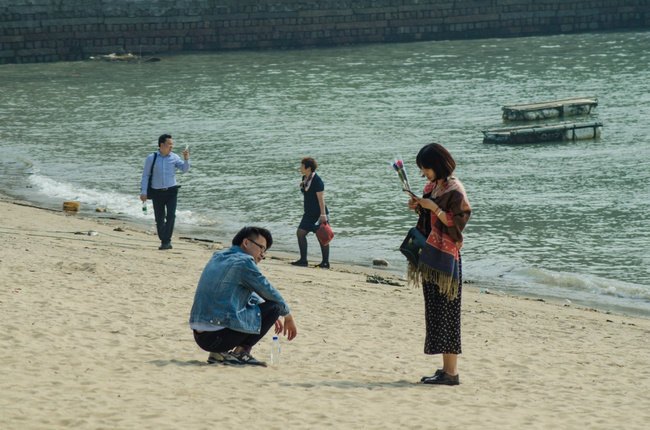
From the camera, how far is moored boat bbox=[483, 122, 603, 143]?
97.6 feet

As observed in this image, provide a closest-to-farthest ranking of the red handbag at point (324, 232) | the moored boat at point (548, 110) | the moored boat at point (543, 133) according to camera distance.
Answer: the red handbag at point (324, 232)
the moored boat at point (543, 133)
the moored boat at point (548, 110)

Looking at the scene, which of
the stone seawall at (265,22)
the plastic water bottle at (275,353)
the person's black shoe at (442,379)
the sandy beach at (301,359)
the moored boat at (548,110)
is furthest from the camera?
the stone seawall at (265,22)

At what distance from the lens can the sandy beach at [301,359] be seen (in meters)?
7.02

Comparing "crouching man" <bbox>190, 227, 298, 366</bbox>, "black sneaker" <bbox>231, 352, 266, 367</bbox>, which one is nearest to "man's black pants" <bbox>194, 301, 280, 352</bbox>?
"crouching man" <bbox>190, 227, 298, 366</bbox>

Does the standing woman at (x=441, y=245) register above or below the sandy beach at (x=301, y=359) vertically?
above

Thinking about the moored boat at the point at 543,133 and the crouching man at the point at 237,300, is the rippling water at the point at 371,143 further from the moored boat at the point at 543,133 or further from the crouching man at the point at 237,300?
the crouching man at the point at 237,300

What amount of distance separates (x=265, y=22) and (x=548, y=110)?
2489 centimetres

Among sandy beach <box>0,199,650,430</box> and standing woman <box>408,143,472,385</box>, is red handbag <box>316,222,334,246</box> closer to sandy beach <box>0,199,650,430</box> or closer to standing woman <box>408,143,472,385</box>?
sandy beach <box>0,199,650,430</box>

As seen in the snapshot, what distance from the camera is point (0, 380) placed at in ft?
24.2

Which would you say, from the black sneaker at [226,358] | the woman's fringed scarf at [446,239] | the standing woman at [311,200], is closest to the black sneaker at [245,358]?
the black sneaker at [226,358]

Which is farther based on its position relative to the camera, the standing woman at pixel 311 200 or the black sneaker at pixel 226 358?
the standing woman at pixel 311 200

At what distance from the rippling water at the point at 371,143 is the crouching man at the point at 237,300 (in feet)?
22.7

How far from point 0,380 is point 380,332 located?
12.2 feet

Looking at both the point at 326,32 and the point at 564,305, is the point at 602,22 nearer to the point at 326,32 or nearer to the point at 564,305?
the point at 326,32
